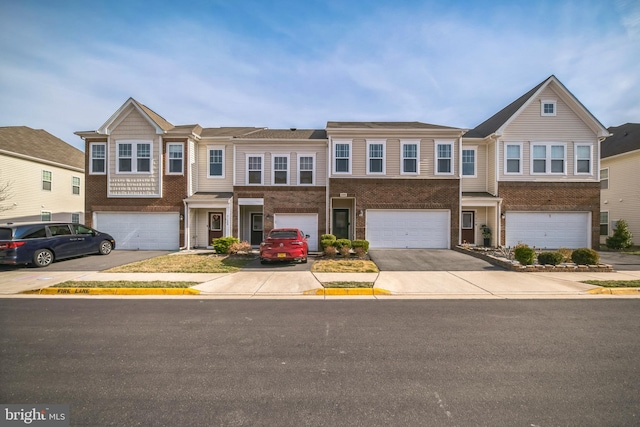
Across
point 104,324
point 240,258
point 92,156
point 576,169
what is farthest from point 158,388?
point 576,169

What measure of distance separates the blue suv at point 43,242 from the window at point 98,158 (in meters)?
4.93

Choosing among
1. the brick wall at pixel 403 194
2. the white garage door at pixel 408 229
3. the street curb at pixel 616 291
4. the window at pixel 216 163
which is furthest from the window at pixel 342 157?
the street curb at pixel 616 291

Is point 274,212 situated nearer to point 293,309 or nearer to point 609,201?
point 293,309

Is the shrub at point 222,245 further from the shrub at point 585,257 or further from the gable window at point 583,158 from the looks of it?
the gable window at point 583,158

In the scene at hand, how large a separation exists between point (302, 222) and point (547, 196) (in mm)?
14415

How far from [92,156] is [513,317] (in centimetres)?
2159

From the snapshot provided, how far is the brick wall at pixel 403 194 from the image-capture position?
55.1ft

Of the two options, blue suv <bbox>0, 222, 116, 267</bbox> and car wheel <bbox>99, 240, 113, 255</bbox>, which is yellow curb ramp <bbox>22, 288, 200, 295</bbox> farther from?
car wheel <bbox>99, 240, 113, 255</bbox>

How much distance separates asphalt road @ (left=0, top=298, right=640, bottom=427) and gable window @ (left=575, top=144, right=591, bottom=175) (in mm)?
14446

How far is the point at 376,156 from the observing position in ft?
55.9

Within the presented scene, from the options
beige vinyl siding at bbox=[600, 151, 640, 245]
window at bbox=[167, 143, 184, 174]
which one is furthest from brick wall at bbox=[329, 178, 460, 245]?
beige vinyl siding at bbox=[600, 151, 640, 245]

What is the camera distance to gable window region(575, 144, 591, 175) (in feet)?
57.0

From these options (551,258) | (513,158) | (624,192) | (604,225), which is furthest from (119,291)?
(604,225)

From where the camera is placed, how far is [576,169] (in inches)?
683
